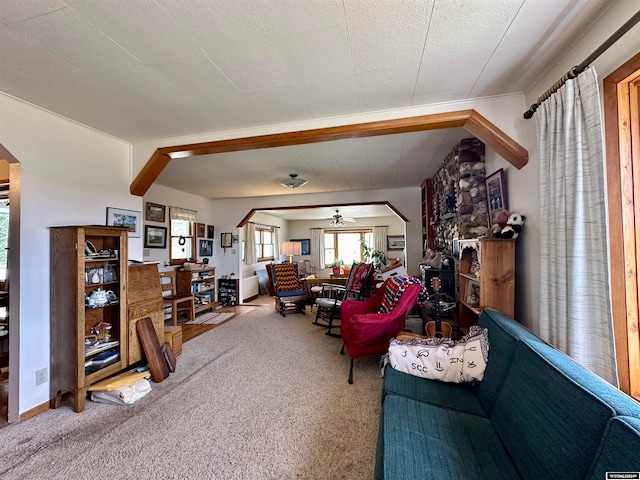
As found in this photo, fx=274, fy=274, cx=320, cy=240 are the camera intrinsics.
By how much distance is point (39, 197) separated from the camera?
2.17 m

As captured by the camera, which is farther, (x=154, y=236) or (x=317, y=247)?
(x=317, y=247)

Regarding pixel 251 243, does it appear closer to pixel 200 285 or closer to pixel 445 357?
pixel 200 285

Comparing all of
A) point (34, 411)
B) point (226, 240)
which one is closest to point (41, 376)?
point (34, 411)

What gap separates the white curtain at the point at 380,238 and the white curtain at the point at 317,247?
177cm

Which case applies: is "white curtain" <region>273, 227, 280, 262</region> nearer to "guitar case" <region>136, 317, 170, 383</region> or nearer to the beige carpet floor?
the beige carpet floor


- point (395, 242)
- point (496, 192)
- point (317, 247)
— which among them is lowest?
point (317, 247)

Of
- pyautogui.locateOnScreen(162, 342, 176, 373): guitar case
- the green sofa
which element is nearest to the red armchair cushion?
the green sofa

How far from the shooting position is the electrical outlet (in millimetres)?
2134

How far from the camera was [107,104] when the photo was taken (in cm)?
207

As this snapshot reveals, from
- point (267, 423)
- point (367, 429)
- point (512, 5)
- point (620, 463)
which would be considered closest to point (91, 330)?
point (267, 423)

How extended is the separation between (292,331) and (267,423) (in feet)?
7.32

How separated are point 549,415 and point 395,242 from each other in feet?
26.1

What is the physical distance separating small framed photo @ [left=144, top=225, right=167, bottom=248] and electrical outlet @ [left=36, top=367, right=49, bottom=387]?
8.21ft

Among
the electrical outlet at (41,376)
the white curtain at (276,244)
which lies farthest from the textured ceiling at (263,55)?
the white curtain at (276,244)
